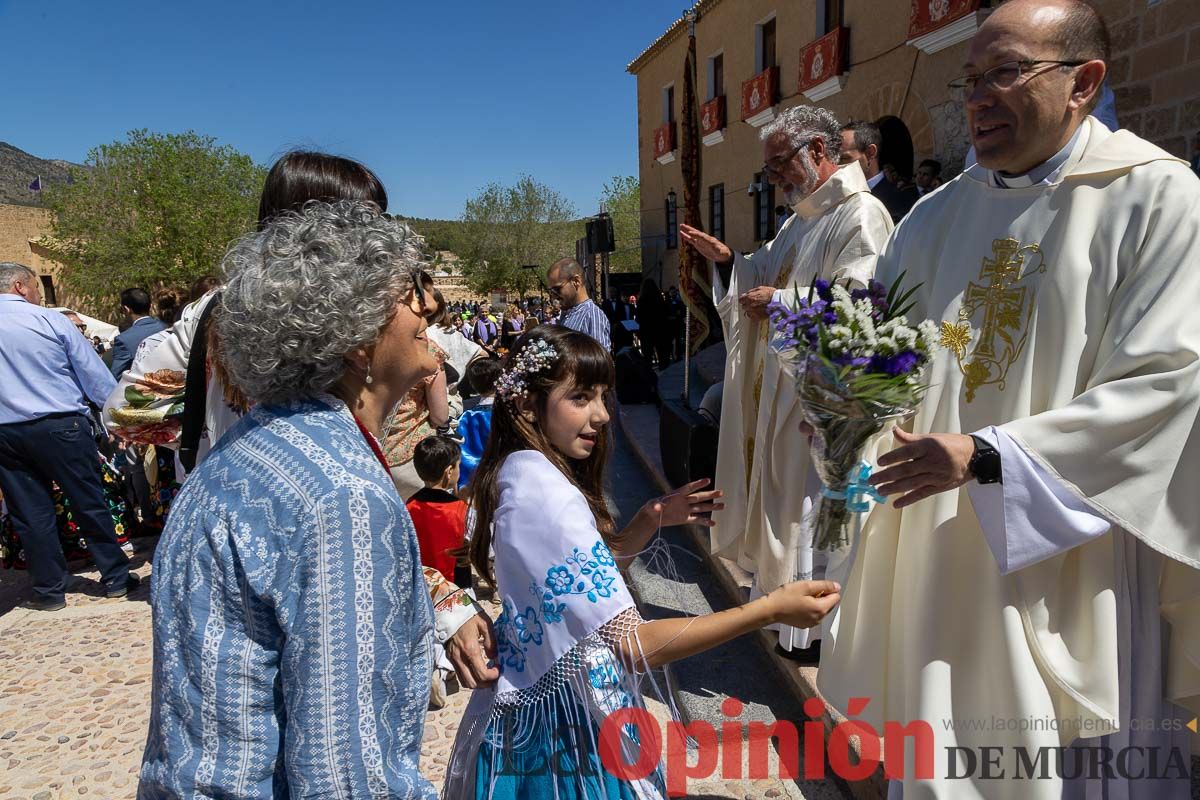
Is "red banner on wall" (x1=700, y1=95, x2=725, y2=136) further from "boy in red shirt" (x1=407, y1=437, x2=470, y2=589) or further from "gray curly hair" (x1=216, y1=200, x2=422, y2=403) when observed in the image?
"gray curly hair" (x1=216, y1=200, x2=422, y2=403)

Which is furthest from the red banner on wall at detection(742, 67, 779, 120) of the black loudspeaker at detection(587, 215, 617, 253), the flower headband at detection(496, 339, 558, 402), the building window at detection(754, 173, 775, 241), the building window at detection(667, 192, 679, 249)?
the flower headband at detection(496, 339, 558, 402)

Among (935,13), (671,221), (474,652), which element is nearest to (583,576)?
(474,652)

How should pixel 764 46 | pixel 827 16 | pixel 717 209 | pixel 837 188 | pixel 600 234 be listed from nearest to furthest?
pixel 837 188
pixel 827 16
pixel 600 234
pixel 764 46
pixel 717 209

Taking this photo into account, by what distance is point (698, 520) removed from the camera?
2.04 m

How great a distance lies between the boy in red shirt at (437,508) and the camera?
388 cm

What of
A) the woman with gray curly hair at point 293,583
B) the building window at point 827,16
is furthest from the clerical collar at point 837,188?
the building window at point 827,16

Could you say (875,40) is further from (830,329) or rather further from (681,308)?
(830,329)

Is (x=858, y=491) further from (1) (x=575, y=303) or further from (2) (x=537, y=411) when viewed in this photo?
(1) (x=575, y=303)

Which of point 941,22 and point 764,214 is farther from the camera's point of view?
point 764,214

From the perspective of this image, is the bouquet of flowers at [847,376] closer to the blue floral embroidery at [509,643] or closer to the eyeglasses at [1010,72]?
the eyeglasses at [1010,72]

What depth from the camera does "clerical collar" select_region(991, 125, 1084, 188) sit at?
5.89ft

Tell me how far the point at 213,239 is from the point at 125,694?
34.0m

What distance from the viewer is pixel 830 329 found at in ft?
5.24

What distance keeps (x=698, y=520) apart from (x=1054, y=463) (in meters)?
0.85
